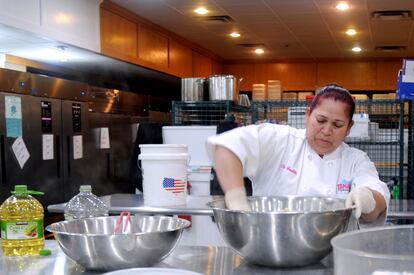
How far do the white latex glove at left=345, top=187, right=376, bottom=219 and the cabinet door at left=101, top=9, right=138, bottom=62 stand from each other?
3.26 m

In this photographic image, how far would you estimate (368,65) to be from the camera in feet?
24.8

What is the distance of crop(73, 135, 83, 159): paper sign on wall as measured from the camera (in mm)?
3801

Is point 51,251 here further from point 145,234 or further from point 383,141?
point 383,141

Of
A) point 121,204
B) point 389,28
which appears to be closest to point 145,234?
point 121,204

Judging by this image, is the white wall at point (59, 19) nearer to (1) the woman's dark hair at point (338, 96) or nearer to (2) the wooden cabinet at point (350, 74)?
(1) the woman's dark hair at point (338, 96)

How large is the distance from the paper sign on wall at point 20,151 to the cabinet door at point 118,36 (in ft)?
4.21

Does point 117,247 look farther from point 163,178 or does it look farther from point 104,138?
point 104,138

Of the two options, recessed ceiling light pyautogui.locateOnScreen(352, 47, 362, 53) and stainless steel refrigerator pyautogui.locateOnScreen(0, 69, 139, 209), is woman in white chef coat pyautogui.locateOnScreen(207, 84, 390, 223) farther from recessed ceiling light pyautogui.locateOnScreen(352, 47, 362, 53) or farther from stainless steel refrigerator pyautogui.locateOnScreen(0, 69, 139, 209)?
recessed ceiling light pyautogui.locateOnScreen(352, 47, 362, 53)

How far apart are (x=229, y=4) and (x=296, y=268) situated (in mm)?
3589

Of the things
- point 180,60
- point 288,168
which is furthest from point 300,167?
point 180,60

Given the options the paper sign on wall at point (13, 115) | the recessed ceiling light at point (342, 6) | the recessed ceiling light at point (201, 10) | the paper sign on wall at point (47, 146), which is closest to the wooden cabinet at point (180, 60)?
the recessed ceiling light at point (201, 10)

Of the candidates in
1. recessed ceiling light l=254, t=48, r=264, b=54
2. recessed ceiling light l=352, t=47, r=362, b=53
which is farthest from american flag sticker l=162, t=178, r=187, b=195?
recessed ceiling light l=352, t=47, r=362, b=53

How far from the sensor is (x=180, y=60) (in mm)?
6102

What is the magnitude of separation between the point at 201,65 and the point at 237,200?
5628mm
